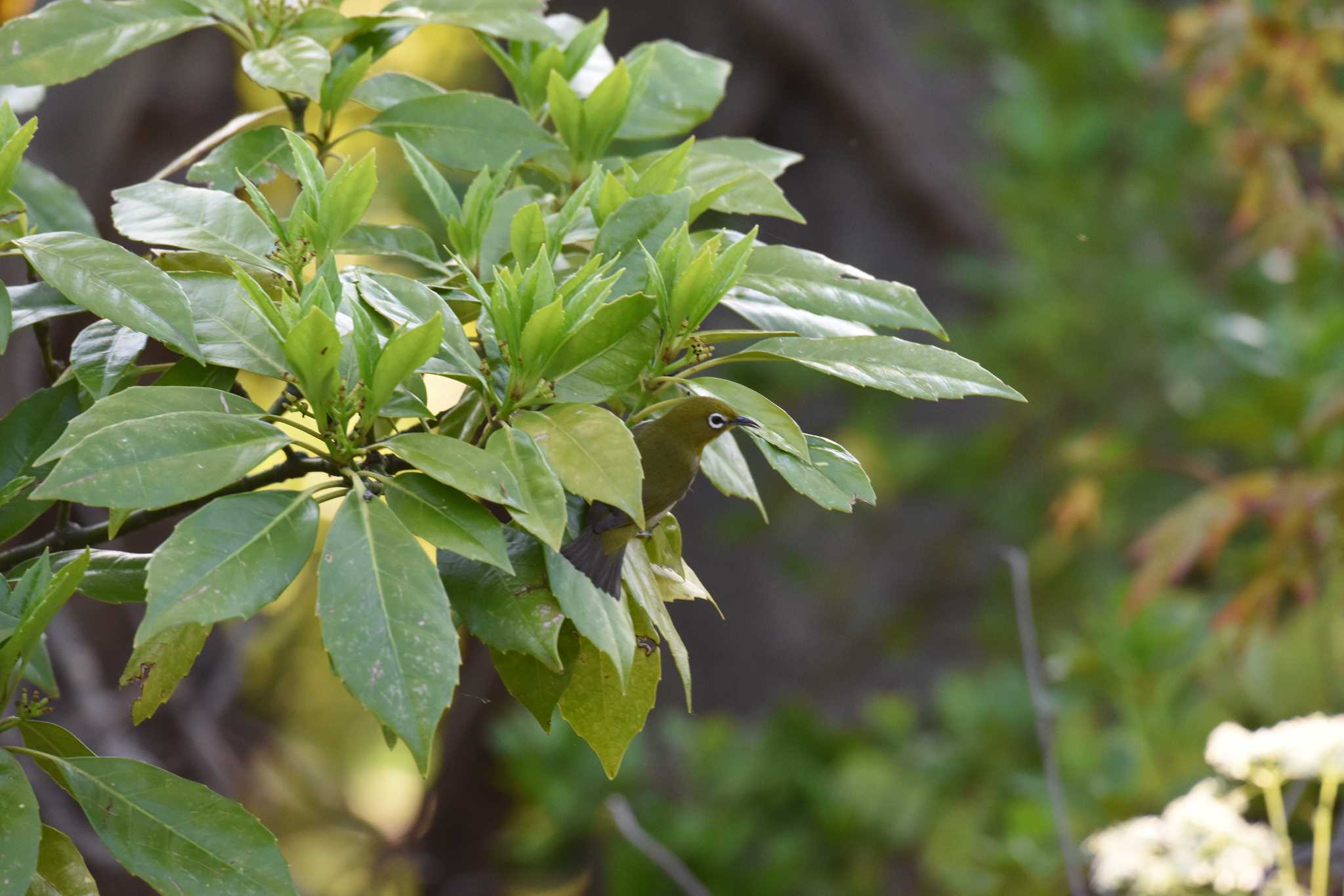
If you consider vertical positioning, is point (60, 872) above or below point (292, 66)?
below

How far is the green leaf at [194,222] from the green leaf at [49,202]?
0.19 meters

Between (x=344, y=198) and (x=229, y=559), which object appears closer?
(x=229, y=559)

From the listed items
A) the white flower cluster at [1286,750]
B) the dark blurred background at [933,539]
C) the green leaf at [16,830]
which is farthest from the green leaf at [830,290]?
the dark blurred background at [933,539]

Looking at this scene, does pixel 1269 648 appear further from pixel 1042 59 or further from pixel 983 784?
pixel 1042 59

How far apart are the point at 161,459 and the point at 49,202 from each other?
14.7 inches

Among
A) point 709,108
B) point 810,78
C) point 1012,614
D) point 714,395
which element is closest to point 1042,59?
point 810,78

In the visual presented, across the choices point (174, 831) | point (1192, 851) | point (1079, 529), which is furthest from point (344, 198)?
point (1079, 529)

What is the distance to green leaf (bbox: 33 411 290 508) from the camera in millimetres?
412

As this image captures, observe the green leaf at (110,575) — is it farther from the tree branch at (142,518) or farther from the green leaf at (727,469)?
the green leaf at (727,469)

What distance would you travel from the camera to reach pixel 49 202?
72cm

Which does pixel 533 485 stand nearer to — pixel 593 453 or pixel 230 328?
pixel 593 453

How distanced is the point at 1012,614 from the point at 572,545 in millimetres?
2459

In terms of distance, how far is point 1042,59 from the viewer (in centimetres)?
286

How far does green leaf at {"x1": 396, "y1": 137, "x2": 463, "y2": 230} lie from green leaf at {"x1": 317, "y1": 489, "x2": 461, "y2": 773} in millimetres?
194
